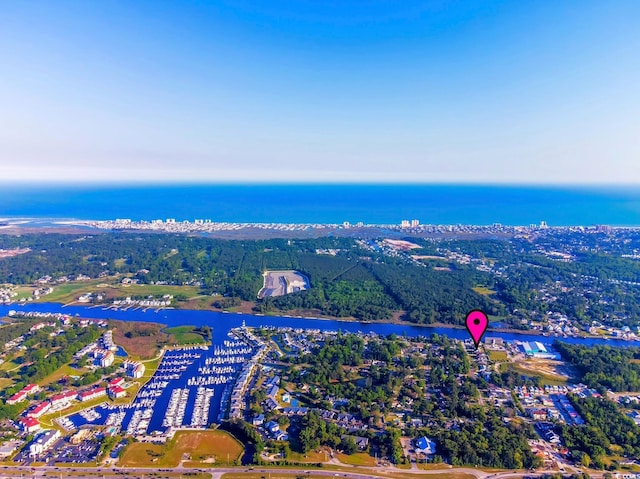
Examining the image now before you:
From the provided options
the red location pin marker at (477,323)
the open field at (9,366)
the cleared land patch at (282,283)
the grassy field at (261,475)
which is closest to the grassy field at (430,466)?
the grassy field at (261,475)

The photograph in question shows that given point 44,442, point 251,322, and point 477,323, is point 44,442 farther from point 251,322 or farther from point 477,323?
point 477,323

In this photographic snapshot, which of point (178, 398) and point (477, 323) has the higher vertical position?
point (477, 323)

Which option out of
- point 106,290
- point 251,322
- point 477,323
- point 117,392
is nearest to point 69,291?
point 106,290

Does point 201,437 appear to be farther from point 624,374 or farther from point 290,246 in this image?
point 290,246

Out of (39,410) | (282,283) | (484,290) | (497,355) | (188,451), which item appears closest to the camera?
(188,451)

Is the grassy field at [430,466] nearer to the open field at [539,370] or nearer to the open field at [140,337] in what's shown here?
the open field at [539,370]

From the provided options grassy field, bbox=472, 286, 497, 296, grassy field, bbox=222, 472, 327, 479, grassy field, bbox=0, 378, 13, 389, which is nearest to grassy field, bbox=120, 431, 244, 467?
grassy field, bbox=222, 472, 327, 479

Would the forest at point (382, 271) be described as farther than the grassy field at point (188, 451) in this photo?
Yes
